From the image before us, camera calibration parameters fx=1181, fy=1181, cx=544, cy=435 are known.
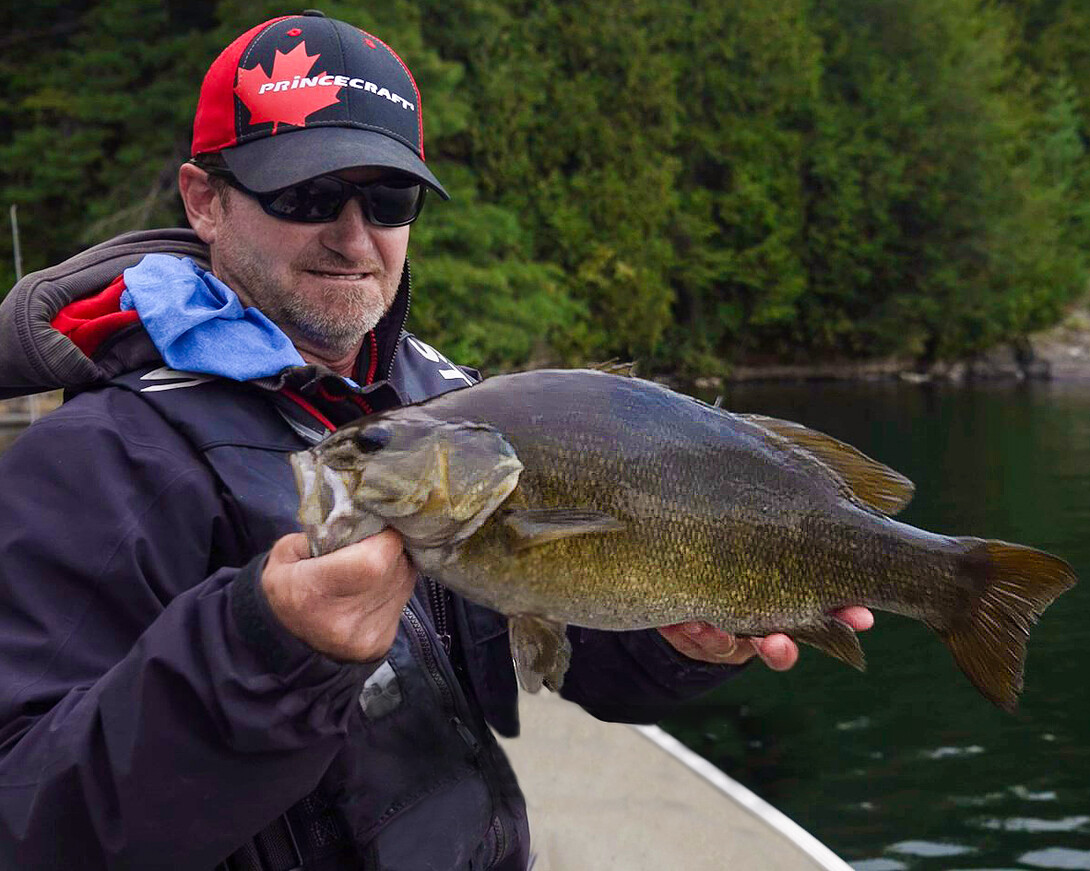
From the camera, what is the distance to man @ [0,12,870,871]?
1761mm

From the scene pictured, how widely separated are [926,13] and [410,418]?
42.8m

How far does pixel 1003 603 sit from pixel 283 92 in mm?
1844

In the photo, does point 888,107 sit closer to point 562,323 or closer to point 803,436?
point 562,323

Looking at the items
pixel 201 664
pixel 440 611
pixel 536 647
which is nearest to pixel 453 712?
pixel 440 611

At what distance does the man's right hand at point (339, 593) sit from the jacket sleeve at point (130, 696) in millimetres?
33

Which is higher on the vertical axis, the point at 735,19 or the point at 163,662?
the point at 735,19

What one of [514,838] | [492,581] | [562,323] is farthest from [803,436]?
[562,323]

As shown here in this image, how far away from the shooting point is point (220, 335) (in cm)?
240

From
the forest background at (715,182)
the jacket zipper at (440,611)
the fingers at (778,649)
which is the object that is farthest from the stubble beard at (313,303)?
the forest background at (715,182)

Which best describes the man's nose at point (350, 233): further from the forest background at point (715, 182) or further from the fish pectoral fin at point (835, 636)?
the forest background at point (715, 182)

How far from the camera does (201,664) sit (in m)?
1.75

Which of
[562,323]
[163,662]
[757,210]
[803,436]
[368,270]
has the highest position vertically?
[368,270]

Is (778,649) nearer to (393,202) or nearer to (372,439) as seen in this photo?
(372,439)

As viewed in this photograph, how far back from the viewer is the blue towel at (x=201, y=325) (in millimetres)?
2326
